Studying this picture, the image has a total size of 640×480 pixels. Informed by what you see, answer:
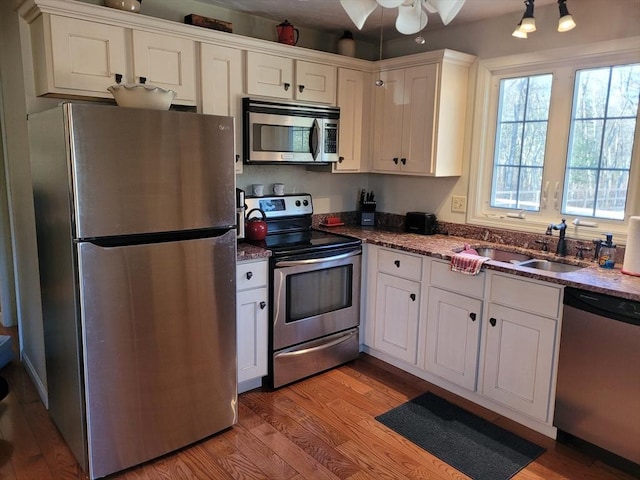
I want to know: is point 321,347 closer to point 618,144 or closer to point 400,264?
point 400,264

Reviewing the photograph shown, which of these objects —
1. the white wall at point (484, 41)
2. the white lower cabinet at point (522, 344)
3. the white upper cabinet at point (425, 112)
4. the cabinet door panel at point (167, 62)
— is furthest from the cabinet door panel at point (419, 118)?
the cabinet door panel at point (167, 62)

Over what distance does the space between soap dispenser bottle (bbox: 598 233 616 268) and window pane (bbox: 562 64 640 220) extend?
0.21 metres

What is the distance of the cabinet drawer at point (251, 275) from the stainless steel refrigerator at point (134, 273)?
0.90ft

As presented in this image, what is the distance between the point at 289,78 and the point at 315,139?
43 centimetres

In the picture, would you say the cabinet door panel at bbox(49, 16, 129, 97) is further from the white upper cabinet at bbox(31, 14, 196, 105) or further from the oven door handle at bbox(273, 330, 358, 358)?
the oven door handle at bbox(273, 330, 358, 358)

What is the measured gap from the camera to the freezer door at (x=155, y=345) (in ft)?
6.75

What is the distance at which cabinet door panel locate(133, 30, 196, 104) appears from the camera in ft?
8.36

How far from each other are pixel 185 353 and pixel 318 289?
1041mm

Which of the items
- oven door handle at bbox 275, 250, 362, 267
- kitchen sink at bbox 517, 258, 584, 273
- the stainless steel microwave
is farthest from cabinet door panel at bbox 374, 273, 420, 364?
the stainless steel microwave

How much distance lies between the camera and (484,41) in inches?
127

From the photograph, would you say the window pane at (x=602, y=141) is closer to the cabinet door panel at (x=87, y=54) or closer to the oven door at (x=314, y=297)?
the oven door at (x=314, y=297)

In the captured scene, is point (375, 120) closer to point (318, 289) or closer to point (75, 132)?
point (318, 289)

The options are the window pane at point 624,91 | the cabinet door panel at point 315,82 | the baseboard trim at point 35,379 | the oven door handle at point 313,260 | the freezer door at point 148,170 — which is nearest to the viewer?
the freezer door at point 148,170

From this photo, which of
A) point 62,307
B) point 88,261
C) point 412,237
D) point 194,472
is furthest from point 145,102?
point 412,237
